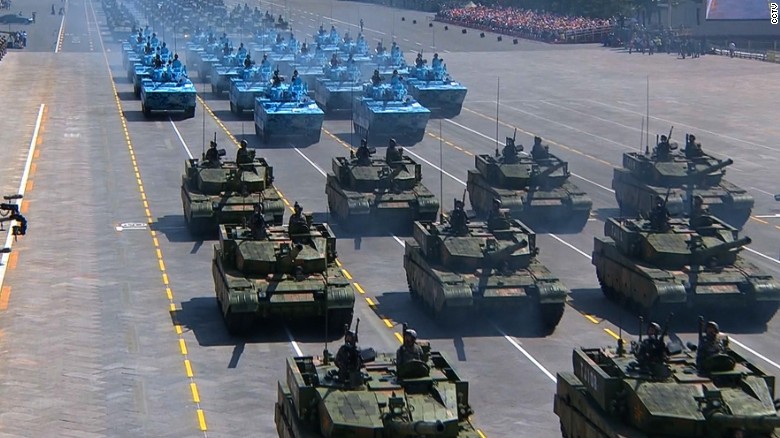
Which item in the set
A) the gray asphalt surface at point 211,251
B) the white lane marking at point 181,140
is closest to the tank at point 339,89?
the gray asphalt surface at point 211,251

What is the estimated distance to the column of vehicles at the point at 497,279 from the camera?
25.6 metres

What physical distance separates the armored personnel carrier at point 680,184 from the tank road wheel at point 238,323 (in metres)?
16.9

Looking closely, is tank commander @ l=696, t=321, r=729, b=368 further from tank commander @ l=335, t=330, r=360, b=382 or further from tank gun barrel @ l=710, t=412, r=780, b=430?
tank commander @ l=335, t=330, r=360, b=382

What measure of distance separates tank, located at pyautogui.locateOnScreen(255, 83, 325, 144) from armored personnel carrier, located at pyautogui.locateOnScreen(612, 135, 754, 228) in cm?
1841

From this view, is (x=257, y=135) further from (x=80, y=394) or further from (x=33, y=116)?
(x=80, y=394)

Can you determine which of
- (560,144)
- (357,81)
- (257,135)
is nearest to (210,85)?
(357,81)

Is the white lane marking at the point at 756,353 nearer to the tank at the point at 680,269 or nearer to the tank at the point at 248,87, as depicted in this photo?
the tank at the point at 680,269

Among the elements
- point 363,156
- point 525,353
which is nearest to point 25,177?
point 363,156

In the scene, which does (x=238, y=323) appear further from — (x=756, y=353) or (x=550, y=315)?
(x=756, y=353)

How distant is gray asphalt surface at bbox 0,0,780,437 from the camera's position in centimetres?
3125

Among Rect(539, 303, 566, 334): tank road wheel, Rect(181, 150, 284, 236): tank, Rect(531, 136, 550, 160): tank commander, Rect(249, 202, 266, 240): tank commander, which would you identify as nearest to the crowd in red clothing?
Rect(531, 136, 550, 160): tank commander

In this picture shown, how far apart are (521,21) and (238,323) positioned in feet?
330

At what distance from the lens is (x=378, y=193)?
48.8 meters

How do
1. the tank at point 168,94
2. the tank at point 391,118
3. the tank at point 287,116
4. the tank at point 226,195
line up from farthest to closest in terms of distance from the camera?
the tank at point 168,94
the tank at point 391,118
the tank at point 287,116
the tank at point 226,195
